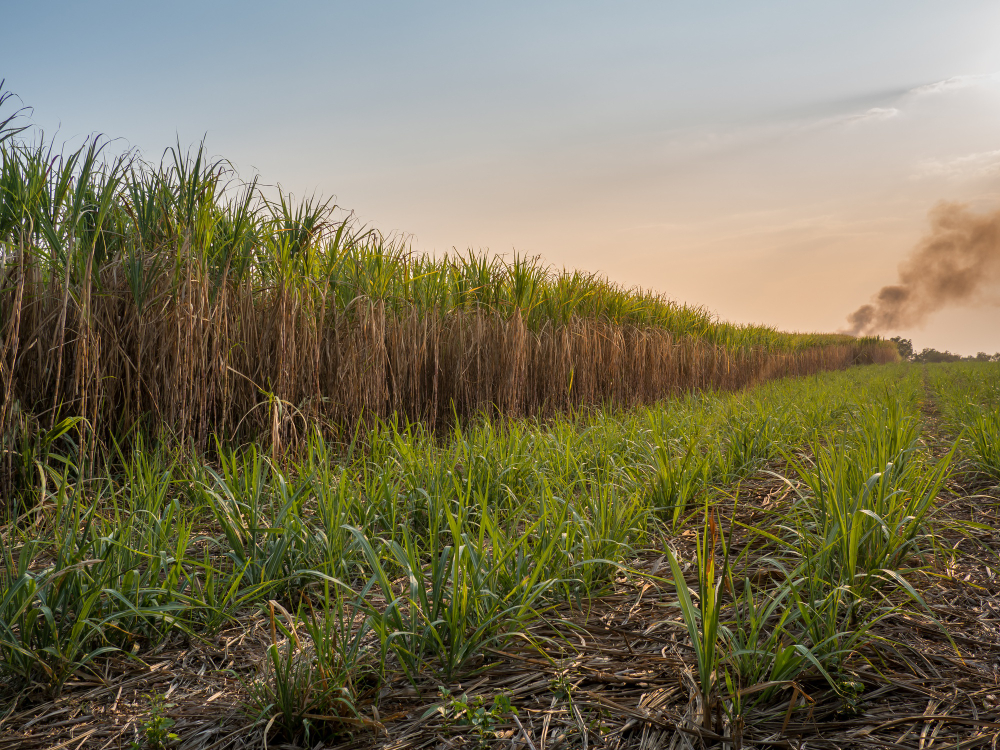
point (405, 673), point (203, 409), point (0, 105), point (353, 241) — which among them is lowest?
point (405, 673)

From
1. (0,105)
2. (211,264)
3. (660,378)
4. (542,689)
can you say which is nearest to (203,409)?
(211,264)

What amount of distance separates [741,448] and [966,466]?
1.30 m

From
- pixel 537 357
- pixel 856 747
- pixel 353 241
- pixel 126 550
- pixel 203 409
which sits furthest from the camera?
pixel 537 357

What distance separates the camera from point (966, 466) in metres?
3.45

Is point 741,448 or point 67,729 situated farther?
point 741,448

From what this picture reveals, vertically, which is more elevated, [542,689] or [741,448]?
[741,448]

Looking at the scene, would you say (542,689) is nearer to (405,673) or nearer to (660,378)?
(405,673)

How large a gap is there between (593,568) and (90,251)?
271 centimetres

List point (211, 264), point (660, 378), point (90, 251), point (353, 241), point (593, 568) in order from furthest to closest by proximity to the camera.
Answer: point (660, 378) → point (353, 241) → point (211, 264) → point (90, 251) → point (593, 568)

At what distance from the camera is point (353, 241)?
4027mm

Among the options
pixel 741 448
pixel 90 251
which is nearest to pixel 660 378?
pixel 741 448

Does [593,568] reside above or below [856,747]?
above

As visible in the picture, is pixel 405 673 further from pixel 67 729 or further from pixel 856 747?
pixel 856 747

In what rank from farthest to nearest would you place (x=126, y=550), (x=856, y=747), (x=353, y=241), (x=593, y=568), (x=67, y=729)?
(x=353, y=241) → (x=593, y=568) → (x=126, y=550) → (x=67, y=729) → (x=856, y=747)
